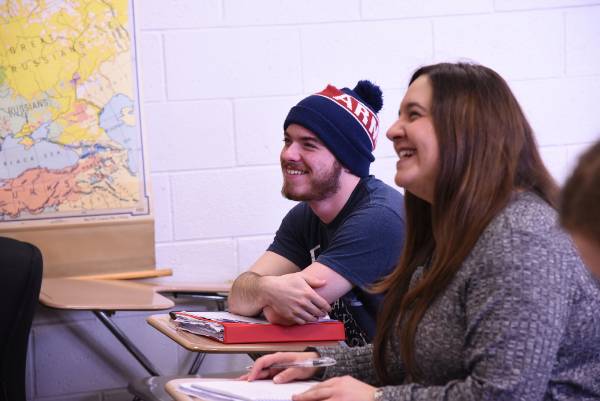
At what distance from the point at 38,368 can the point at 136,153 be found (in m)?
0.86

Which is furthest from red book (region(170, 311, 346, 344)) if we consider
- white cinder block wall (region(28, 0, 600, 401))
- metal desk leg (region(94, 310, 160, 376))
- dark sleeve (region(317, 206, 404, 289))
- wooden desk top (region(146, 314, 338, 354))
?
white cinder block wall (region(28, 0, 600, 401))

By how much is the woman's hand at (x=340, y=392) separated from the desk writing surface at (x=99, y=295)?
3.58 feet

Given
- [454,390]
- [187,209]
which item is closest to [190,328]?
[454,390]

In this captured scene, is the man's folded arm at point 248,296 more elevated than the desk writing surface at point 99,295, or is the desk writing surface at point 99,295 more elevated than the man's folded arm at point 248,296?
the man's folded arm at point 248,296

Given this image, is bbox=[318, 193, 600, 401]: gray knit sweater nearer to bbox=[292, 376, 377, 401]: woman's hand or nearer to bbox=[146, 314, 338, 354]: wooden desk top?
bbox=[292, 376, 377, 401]: woman's hand

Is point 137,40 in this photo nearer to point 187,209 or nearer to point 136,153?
point 136,153

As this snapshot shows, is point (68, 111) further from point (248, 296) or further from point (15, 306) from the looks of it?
point (248, 296)

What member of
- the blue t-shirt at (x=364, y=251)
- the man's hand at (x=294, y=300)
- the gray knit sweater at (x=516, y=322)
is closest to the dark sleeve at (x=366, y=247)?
the blue t-shirt at (x=364, y=251)

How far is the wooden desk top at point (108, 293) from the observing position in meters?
2.40

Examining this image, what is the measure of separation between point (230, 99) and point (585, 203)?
224 centimetres

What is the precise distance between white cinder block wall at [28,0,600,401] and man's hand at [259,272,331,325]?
1.09m

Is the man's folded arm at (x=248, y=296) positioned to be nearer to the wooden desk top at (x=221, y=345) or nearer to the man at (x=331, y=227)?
the man at (x=331, y=227)

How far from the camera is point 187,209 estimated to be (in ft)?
9.89

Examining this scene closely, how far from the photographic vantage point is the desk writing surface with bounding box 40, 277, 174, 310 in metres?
2.40
